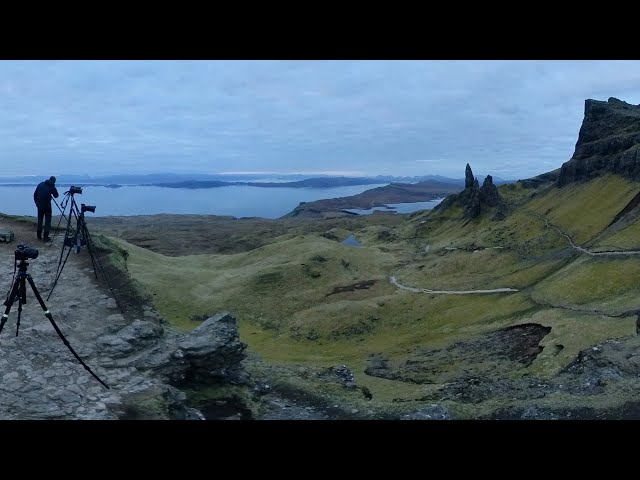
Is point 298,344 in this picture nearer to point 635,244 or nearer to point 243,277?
point 243,277

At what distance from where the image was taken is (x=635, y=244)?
63.3m

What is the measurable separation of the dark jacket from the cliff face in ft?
330

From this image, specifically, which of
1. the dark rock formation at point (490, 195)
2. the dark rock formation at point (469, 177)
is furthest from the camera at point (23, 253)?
the dark rock formation at point (469, 177)

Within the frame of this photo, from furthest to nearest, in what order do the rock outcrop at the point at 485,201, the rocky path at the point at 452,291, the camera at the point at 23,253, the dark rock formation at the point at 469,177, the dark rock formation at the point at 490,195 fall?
the dark rock formation at the point at 469,177 < the dark rock formation at the point at 490,195 < the rock outcrop at the point at 485,201 < the rocky path at the point at 452,291 < the camera at the point at 23,253

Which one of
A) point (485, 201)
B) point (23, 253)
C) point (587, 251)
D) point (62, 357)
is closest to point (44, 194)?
point (62, 357)

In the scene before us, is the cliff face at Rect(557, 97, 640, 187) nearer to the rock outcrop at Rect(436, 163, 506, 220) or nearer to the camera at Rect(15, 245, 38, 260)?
the rock outcrop at Rect(436, 163, 506, 220)

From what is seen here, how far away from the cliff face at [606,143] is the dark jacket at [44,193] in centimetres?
10064

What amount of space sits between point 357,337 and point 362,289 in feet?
68.6

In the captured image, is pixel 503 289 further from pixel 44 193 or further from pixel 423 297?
pixel 44 193

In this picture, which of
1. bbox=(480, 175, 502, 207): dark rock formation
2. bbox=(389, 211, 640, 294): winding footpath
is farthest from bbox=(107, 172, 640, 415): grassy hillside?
bbox=(480, 175, 502, 207): dark rock formation

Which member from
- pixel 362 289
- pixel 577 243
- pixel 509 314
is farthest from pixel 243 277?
pixel 577 243

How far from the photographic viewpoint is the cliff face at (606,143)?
98006 mm

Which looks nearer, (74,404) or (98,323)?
(74,404)

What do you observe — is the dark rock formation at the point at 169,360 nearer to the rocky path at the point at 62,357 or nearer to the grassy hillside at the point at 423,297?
the rocky path at the point at 62,357
